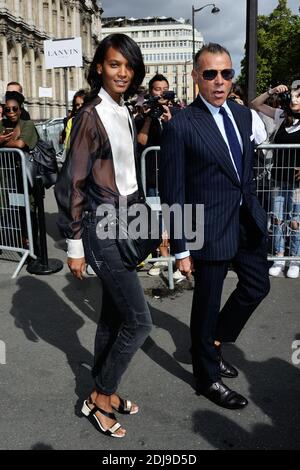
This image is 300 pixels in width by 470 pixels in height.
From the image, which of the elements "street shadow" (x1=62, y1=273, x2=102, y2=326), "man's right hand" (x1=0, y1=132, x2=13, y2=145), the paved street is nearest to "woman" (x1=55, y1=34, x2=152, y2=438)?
the paved street

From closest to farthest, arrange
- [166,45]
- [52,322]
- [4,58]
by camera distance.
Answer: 1. [52,322]
2. [4,58]
3. [166,45]

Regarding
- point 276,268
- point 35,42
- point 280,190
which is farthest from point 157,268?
point 35,42

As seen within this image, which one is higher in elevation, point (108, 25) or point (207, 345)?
point (108, 25)

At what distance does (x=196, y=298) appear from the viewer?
10.3ft

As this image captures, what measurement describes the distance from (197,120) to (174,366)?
177 centimetres

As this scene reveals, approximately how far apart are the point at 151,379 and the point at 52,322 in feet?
4.31

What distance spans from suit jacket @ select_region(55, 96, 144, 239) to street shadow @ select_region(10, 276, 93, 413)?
1.32m

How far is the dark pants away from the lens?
308 centimetres

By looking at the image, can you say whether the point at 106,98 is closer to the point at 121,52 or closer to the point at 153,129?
the point at 121,52

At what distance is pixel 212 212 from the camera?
2975mm

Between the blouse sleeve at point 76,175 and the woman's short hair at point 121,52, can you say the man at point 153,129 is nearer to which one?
the woman's short hair at point 121,52

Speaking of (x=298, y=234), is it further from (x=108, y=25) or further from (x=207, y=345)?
(x=108, y=25)

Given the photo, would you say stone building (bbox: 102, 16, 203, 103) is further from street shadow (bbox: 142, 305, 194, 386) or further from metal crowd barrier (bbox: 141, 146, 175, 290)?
street shadow (bbox: 142, 305, 194, 386)
